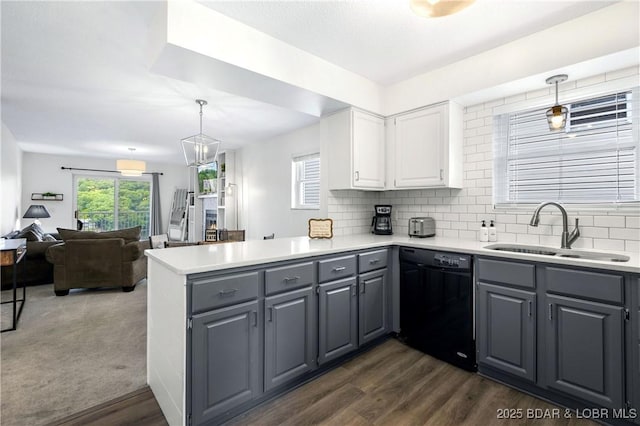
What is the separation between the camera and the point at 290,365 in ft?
6.50

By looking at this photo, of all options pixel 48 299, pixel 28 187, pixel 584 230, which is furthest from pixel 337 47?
pixel 28 187

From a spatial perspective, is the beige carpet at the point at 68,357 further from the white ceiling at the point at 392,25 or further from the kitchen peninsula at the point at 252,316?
the white ceiling at the point at 392,25

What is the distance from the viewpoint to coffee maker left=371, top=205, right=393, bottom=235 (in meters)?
3.26

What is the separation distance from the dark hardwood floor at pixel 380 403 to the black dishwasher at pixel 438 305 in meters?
0.17

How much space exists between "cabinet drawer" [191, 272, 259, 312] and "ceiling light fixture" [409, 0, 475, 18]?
5.40 feet

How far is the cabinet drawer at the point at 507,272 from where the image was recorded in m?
1.98

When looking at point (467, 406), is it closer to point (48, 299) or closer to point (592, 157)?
point (592, 157)

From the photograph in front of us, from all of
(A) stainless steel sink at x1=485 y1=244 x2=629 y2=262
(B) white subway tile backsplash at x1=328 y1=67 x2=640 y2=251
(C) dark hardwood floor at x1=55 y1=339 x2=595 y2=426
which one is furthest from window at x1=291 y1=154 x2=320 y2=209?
(C) dark hardwood floor at x1=55 y1=339 x2=595 y2=426

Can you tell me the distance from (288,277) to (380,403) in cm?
100

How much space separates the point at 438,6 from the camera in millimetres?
1368

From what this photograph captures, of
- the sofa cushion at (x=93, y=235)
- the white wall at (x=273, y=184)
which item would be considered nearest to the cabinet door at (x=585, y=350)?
the white wall at (x=273, y=184)

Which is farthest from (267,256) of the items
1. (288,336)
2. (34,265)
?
(34,265)

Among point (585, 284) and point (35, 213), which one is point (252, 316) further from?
point (35, 213)

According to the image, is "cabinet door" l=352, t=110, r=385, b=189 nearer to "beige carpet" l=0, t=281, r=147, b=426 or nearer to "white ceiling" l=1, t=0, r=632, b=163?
"white ceiling" l=1, t=0, r=632, b=163
